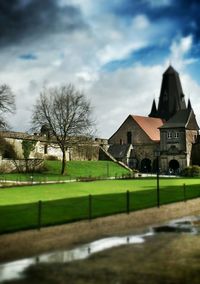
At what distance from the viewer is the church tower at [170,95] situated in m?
96.1

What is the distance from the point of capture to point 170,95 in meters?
96.3

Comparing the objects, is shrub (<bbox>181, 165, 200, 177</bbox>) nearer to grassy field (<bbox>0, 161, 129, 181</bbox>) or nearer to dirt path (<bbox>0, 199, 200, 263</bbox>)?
grassy field (<bbox>0, 161, 129, 181</bbox>)

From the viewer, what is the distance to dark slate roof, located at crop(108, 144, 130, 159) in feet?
281

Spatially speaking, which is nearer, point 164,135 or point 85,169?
point 85,169

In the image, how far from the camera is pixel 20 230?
632 inches

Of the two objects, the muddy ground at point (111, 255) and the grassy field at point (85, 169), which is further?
the grassy field at point (85, 169)

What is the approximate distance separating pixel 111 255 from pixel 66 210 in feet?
28.4

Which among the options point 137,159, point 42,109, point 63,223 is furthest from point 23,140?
point 63,223

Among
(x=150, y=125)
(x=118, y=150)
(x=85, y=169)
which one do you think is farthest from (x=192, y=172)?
(x=150, y=125)

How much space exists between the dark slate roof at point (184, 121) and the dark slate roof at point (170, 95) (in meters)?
8.96

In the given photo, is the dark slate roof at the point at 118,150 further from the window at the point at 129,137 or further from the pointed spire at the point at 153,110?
the pointed spire at the point at 153,110

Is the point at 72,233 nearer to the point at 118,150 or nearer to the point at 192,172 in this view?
the point at 192,172

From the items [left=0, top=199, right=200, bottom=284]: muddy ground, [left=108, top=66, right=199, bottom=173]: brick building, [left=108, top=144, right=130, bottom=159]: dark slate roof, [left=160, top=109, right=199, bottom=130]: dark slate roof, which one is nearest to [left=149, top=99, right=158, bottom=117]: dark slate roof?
[left=108, top=66, right=199, bottom=173]: brick building

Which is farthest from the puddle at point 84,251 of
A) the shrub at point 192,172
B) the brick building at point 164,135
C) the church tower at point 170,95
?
the church tower at point 170,95
